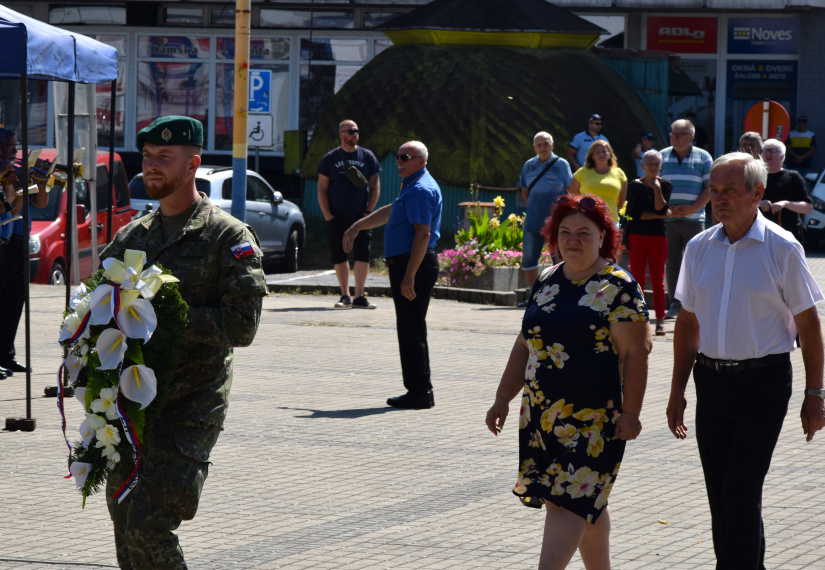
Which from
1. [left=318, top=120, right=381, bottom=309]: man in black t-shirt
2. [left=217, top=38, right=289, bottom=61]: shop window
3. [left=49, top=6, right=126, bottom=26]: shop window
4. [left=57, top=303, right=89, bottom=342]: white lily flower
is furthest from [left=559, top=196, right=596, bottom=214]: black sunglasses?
[left=49, top=6, right=126, bottom=26]: shop window

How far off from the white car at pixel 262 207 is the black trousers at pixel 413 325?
9624 millimetres

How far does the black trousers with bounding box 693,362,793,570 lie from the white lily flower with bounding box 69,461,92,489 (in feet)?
7.54

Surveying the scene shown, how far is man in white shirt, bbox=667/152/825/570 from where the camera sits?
16.0 feet

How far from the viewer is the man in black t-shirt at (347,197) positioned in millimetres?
15000

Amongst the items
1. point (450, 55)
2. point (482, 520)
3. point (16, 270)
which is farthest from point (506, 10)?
point (482, 520)

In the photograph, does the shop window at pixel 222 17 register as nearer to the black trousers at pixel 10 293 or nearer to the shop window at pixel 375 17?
the shop window at pixel 375 17

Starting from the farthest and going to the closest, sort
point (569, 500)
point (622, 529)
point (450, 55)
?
point (450, 55), point (622, 529), point (569, 500)

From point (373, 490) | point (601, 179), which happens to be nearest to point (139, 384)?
point (373, 490)

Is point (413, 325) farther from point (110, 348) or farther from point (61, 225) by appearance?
point (61, 225)

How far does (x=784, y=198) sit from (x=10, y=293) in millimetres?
6378

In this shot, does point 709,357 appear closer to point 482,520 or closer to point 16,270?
point 482,520

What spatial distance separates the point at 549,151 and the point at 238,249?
10706 millimetres

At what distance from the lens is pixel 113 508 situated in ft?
14.0

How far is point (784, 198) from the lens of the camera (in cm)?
1127
